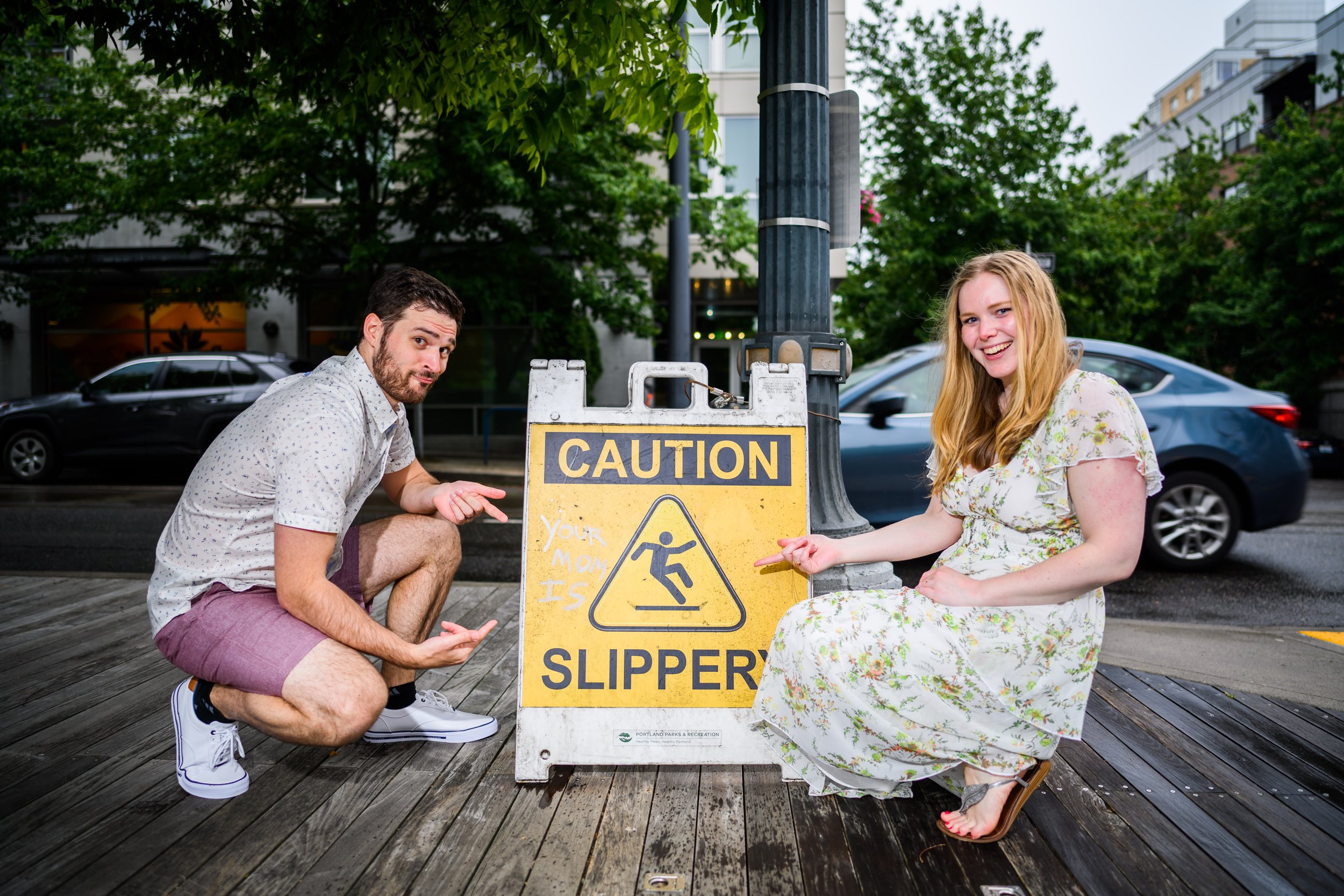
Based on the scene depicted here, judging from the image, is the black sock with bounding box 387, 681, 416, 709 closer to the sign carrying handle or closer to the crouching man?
the crouching man

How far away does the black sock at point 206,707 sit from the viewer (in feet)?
8.52

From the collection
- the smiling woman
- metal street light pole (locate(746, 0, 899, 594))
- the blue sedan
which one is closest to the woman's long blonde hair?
the smiling woman

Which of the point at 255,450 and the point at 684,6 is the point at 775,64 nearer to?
the point at 684,6

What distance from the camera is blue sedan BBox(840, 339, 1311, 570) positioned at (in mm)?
6344

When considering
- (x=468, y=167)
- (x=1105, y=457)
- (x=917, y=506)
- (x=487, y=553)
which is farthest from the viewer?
(x=468, y=167)

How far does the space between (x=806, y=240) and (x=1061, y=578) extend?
2.17m

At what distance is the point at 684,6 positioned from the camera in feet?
13.3

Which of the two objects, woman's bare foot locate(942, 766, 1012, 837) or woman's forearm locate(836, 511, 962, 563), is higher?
woman's forearm locate(836, 511, 962, 563)

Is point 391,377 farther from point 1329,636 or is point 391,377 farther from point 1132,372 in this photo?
point 1132,372

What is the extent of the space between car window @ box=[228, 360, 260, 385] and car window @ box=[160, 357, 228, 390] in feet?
0.34

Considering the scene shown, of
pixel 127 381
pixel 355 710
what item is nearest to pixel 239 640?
pixel 355 710

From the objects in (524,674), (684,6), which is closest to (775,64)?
(684,6)

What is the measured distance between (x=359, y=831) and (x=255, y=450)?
1114 mm

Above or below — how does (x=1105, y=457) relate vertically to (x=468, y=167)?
below
